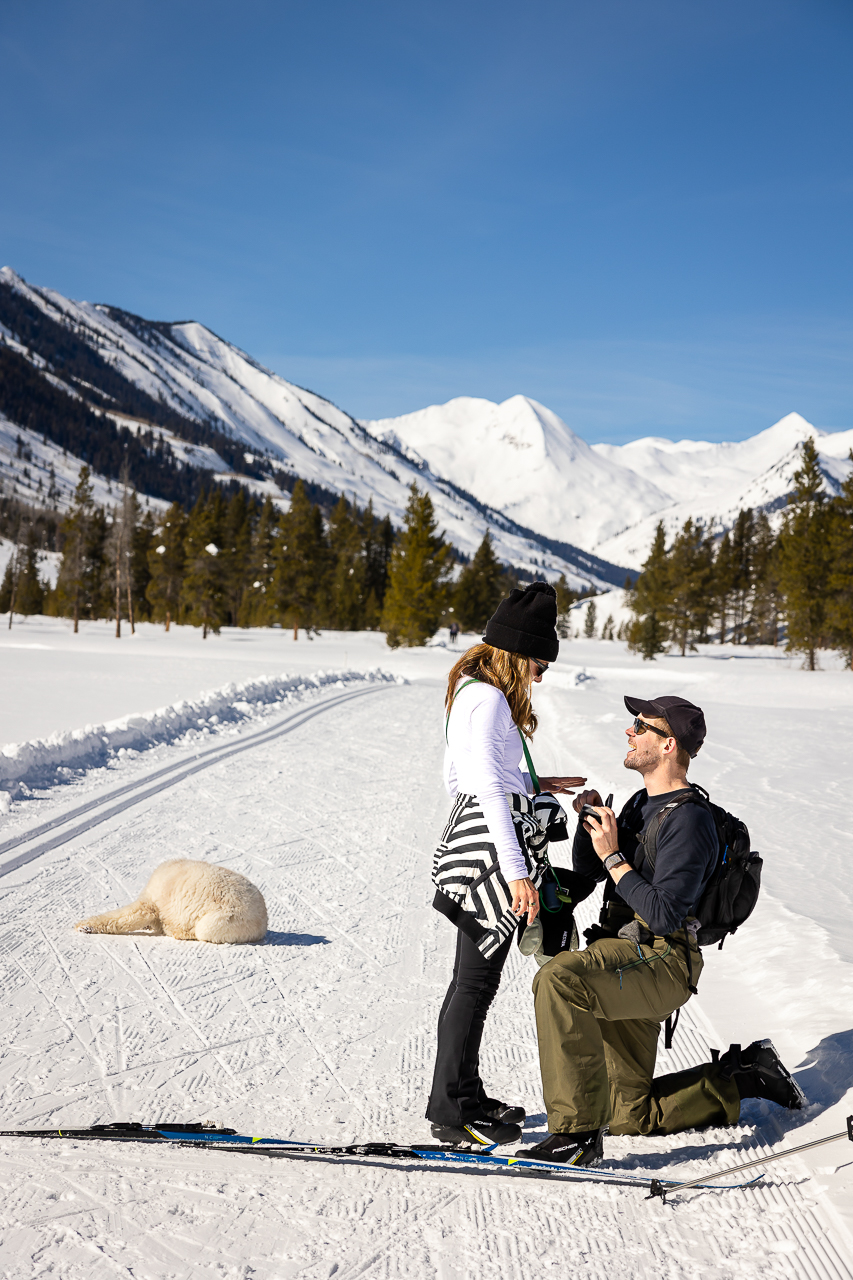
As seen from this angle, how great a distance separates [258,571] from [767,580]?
42041 millimetres

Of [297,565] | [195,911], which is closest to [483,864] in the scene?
[195,911]

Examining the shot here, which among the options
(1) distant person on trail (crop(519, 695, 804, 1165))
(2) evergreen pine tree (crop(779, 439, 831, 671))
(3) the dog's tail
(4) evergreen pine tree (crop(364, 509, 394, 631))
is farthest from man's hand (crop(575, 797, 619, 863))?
(4) evergreen pine tree (crop(364, 509, 394, 631))

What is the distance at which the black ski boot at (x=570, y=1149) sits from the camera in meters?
2.86

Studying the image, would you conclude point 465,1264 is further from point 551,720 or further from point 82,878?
point 551,720

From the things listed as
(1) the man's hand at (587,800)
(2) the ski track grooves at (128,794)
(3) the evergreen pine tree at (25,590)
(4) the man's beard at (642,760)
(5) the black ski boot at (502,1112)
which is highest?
(3) the evergreen pine tree at (25,590)

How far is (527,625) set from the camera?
304 cm

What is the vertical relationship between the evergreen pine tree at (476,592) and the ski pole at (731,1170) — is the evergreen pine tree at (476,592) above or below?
above

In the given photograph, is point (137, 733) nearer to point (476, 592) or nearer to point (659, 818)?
point (659, 818)

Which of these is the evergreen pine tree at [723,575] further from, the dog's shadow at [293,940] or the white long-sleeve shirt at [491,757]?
Result: the white long-sleeve shirt at [491,757]

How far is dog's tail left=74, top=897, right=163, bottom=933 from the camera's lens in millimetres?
4984

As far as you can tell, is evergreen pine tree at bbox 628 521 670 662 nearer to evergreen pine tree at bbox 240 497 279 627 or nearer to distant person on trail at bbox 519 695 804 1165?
evergreen pine tree at bbox 240 497 279 627

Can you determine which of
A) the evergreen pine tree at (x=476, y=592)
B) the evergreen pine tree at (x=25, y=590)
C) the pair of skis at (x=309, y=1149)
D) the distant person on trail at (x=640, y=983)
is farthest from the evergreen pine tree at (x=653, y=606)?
the evergreen pine tree at (x=25, y=590)

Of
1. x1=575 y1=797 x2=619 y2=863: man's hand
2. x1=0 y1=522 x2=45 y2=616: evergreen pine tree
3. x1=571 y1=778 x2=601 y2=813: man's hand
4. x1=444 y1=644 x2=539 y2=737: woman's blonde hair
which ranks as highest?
x1=0 y1=522 x2=45 y2=616: evergreen pine tree

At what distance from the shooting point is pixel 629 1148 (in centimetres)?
311
